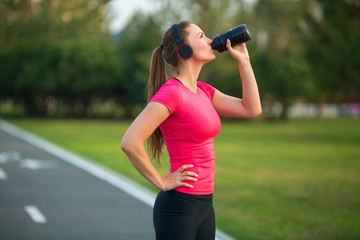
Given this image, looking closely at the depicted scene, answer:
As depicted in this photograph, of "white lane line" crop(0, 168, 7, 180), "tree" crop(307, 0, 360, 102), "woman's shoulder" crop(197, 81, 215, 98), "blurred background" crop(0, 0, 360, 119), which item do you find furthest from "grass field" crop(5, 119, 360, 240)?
"blurred background" crop(0, 0, 360, 119)

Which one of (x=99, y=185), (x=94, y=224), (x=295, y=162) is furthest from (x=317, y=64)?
(x=94, y=224)

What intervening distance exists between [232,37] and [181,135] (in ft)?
2.00

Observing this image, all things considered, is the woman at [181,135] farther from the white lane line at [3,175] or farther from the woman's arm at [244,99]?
the white lane line at [3,175]

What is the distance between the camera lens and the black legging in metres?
2.63

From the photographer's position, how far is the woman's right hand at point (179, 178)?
2.59 metres

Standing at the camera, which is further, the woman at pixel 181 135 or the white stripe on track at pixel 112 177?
the white stripe on track at pixel 112 177

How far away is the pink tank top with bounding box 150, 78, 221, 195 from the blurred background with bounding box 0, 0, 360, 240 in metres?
3.64

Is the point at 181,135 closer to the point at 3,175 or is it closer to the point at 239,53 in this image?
the point at 239,53

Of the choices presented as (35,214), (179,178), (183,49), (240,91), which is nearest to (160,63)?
(183,49)

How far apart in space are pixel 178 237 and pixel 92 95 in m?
46.9

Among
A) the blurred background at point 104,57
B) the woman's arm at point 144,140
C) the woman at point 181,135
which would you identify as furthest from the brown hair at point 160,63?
the blurred background at point 104,57

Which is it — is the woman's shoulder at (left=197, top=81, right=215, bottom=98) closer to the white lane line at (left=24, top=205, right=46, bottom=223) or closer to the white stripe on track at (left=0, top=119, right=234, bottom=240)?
the white stripe on track at (left=0, top=119, right=234, bottom=240)

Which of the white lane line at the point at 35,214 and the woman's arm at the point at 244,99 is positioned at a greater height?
the woman's arm at the point at 244,99

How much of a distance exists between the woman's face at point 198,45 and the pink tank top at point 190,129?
0.63 feet
